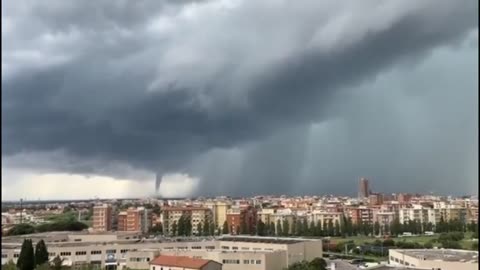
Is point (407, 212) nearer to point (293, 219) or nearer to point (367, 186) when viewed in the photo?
point (293, 219)

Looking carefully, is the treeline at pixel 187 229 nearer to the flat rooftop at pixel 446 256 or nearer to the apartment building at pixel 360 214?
the apartment building at pixel 360 214

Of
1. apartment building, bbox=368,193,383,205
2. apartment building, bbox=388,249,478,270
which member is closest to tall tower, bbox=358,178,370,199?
apartment building, bbox=368,193,383,205

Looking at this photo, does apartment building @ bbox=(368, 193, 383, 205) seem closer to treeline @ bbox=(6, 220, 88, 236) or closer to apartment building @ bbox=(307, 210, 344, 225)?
apartment building @ bbox=(307, 210, 344, 225)

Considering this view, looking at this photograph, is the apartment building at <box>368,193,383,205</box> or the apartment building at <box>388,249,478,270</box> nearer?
the apartment building at <box>388,249,478,270</box>

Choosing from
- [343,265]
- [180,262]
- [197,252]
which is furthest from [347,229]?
[180,262]

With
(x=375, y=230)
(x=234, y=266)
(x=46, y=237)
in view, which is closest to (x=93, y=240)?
(x=46, y=237)
